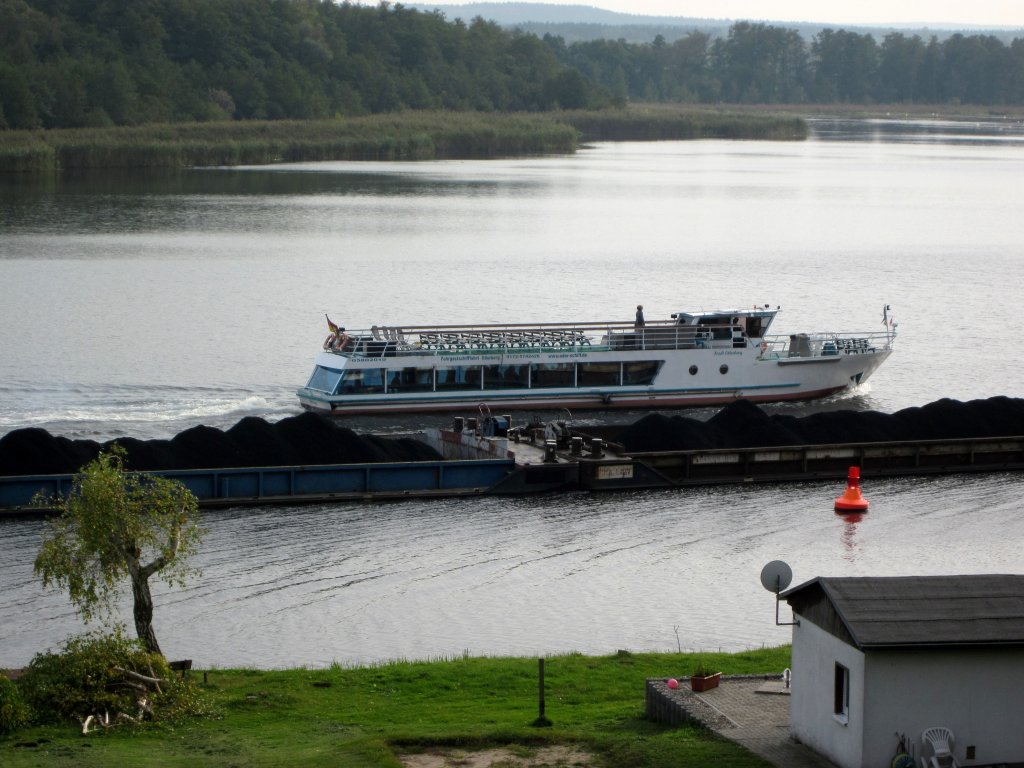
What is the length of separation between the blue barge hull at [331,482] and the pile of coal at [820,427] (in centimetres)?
494

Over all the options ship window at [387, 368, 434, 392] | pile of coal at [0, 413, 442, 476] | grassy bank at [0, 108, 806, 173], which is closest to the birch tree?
pile of coal at [0, 413, 442, 476]

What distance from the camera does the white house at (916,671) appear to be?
2019 cm

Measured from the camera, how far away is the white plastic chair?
66.4 feet

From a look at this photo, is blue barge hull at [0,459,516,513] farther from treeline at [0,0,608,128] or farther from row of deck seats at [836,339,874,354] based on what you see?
treeline at [0,0,608,128]

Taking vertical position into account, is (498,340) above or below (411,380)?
above

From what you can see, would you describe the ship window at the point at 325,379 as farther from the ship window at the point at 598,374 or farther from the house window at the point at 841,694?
the house window at the point at 841,694

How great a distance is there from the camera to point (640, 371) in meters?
59.0

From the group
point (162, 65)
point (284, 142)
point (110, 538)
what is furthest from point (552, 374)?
point (162, 65)

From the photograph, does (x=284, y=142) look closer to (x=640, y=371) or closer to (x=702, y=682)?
(x=640, y=371)

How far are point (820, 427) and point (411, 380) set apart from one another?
1436cm

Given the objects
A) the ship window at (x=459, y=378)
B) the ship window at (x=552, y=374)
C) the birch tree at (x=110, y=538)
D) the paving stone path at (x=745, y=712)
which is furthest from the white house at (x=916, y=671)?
the ship window at (x=552, y=374)

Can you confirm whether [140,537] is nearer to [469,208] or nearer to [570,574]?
[570,574]

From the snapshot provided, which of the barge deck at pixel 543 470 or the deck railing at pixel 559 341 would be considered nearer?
the barge deck at pixel 543 470

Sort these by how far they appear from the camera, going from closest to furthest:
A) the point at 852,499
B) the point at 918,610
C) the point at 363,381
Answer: the point at 918,610 < the point at 852,499 < the point at 363,381
